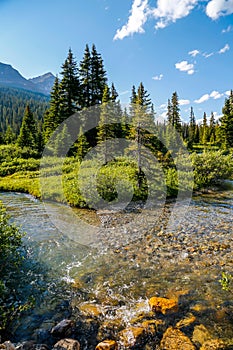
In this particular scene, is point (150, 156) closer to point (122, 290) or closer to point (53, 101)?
point (122, 290)

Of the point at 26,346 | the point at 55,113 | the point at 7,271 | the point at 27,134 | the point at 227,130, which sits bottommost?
the point at 26,346

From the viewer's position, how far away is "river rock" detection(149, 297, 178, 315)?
6.21 m

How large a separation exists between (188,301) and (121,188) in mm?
12105

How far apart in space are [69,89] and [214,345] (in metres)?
38.5

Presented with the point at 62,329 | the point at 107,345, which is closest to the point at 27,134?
the point at 62,329

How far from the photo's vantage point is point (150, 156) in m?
Result: 20.0

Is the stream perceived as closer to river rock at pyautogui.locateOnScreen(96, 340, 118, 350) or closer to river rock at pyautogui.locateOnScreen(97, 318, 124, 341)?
river rock at pyautogui.locateOnScreen(97, 318, 124, 341)

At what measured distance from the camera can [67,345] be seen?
4996mm

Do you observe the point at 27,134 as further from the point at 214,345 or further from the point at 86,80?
the point at 214,345

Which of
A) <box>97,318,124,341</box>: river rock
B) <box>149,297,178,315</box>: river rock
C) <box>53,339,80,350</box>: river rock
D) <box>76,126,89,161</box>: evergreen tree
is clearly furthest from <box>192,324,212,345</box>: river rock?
<box>76,126,89,161</box>: evergreen tree

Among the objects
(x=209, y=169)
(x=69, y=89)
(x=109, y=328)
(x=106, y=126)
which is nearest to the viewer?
(x=109, y=328)

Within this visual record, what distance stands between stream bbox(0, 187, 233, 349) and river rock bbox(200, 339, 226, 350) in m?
0.17

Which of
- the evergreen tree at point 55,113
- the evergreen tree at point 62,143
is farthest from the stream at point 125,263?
the evergreen tree at point 55,113

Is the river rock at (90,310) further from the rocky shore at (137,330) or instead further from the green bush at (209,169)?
the green bush at (209,169)
